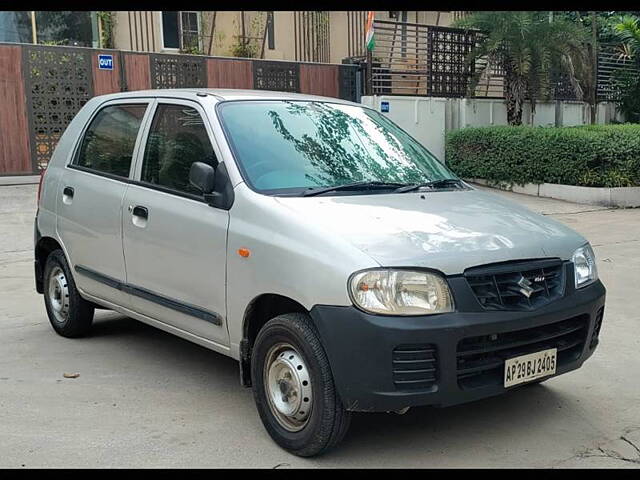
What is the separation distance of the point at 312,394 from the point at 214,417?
0.92 m

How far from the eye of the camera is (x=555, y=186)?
46.6ft

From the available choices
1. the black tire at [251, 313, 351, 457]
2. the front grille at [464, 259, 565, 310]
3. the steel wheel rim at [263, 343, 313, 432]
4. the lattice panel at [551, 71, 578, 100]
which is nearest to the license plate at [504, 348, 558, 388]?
the front grille at [464, 259, 565, 310]

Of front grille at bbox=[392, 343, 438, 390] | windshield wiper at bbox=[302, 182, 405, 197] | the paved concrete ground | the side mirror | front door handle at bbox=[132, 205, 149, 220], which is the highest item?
the side mirror

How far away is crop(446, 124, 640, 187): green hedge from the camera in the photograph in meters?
13.4

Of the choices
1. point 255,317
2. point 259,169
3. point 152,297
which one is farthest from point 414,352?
point 152,297

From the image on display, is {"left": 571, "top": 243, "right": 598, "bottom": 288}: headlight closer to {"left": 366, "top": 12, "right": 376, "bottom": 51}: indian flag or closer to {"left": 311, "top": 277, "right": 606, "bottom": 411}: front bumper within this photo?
{"left": 311, "top": 277, "right": 606, "bottom": 411}: front bumper

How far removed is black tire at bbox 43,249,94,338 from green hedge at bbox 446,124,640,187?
35.1 ft

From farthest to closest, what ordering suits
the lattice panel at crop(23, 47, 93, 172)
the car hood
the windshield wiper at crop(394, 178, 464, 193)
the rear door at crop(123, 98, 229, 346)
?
1. the lattice panel at crop(23, 47, 93, 172)
2. the windshield wiper at crop(394, 178, 464, 193)
3. the rear door at crop(123, 98, 229, 346)
4. the car hood

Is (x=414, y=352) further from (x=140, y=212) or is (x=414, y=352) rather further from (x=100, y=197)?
(x=100, y=197)

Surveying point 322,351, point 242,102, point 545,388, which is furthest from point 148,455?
point 545,388

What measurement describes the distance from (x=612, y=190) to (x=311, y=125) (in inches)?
408

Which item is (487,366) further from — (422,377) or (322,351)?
(322,351)

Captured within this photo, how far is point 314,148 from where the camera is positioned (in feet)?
14.2

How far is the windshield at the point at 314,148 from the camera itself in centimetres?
411
